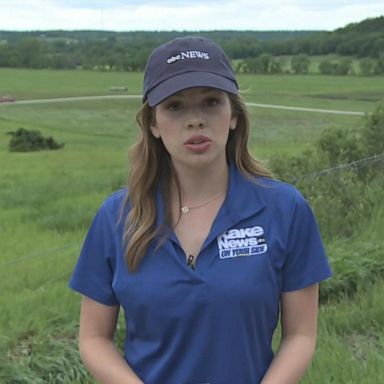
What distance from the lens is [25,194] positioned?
1236 cm

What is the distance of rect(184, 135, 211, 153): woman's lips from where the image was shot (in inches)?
88.0

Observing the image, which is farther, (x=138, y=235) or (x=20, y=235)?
(x=20, y=235)

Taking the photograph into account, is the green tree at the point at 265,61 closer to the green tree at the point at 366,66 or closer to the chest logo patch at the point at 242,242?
the green tree at the point at 366,66

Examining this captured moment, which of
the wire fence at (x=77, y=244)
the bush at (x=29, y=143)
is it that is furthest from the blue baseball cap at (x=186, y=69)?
the bush at (x=29, y=143)

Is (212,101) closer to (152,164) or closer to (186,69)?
(186,69)

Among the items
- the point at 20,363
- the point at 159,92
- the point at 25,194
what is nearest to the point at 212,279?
the point at 159,92

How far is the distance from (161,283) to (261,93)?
164 ft

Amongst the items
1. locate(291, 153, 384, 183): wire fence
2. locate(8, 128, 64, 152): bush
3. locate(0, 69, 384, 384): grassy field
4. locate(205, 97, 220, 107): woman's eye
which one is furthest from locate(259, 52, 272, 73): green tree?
locate(205, 97, 220, 107): woman's eye

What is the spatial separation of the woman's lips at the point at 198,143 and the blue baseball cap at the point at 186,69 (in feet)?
0.43

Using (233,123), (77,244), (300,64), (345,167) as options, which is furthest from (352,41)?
(233,123)

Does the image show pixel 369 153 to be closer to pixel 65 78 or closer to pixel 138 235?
pixel 138 235

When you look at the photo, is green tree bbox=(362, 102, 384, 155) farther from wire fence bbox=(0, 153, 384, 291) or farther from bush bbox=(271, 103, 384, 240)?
wire fence bbox=(0, 153, 384, 291)

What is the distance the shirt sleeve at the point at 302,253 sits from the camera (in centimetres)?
226

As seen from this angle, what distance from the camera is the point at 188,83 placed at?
7.26 ft
